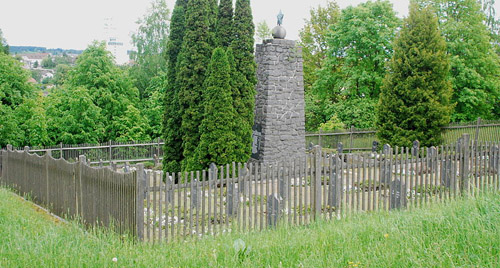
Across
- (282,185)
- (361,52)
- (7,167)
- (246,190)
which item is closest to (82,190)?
(246,190)

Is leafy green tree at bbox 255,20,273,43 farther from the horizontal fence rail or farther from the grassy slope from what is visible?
the grassy slope

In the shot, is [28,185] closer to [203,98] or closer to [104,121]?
[203,98]

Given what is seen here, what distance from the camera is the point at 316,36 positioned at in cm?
3409

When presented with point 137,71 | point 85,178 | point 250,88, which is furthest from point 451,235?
point 137,71

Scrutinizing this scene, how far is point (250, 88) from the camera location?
1362 cm

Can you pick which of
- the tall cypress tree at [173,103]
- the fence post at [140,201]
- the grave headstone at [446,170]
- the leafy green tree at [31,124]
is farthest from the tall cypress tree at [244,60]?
the leafy green tree at [31,124]

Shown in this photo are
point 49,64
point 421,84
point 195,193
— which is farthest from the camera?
point 49,64

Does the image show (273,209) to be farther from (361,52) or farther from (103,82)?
(361,52)

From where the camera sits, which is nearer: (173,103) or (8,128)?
(173,103)

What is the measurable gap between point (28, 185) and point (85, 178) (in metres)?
3.86

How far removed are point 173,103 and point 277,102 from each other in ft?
11.2

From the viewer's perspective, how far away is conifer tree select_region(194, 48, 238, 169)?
12805mm

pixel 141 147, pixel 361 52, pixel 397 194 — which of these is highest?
pixel 361 52

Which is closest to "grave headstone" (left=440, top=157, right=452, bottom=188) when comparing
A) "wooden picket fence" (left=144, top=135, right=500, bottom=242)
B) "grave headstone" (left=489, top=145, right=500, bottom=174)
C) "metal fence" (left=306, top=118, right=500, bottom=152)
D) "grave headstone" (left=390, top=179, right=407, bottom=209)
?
"wooden picket fence" (left=144, top=135, right=500, bottom=242)
